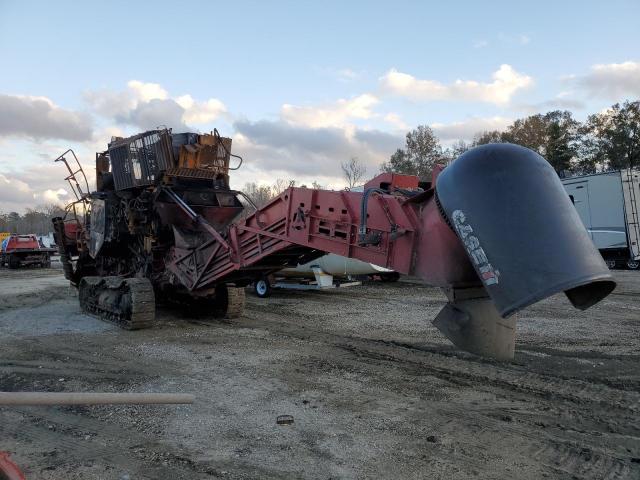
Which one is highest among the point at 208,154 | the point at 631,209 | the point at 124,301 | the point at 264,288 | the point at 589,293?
the point at 208,154

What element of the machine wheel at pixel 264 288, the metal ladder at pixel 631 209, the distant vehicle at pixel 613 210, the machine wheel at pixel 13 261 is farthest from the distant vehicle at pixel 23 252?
the metal ladder at pixel 631 209

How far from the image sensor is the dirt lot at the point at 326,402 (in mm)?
4059

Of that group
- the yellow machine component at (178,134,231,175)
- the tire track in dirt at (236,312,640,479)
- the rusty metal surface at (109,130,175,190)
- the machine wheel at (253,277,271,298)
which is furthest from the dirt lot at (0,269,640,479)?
the machine wheel at (253,277,271,298)

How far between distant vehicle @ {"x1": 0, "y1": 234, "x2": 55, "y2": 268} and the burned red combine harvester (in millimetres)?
17688

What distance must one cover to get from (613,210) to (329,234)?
1647 cm

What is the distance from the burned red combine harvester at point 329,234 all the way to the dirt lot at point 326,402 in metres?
0.82

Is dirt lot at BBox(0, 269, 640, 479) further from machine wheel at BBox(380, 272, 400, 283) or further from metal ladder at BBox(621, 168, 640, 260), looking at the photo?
metal ladder at BBox(621, 168, 640, 260)

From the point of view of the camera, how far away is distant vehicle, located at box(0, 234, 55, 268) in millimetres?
27469

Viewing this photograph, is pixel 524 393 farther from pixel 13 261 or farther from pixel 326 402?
pixel 13 261

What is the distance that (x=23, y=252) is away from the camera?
2758cm

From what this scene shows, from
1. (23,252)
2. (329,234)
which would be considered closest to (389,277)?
(329,234)

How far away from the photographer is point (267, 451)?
4258 millimetres

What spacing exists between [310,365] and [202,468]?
3.00 metres

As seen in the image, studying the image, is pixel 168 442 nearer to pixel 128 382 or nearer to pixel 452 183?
pixel 128 382
